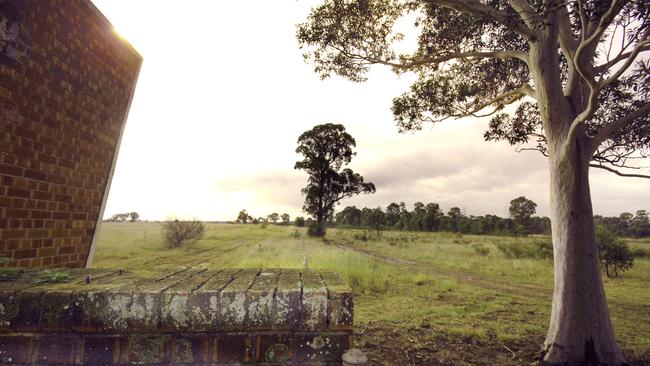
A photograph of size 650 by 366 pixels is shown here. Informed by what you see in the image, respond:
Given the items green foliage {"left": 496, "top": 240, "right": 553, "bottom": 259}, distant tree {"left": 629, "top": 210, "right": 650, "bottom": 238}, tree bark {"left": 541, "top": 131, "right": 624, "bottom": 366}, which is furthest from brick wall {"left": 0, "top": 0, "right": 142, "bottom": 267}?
distant tree {"left": 629, "top": 210, "right": 650, "bottom": 238}

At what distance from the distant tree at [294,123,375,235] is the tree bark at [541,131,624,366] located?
1184 inches

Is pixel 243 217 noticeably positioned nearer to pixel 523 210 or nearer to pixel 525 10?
pixel 523 210

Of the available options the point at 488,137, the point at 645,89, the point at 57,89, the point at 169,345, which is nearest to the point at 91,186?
the point at 57,89

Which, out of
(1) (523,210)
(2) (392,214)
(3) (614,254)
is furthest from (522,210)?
(3) (614,254)

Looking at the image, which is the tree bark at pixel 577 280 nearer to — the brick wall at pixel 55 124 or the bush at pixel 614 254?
the brick wall at pixel 55 124

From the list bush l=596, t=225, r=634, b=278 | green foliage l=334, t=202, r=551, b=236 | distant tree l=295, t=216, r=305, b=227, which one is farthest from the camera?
distant tree l=295, t=216, r=305, b=227

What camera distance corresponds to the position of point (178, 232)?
25.2m

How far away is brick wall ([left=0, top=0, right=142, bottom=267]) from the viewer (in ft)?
10.0

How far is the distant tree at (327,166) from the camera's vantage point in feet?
116

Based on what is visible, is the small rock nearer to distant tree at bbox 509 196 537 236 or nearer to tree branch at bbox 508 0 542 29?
tree branch at bbox 508 0 542 29

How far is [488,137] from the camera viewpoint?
1009 centimetres

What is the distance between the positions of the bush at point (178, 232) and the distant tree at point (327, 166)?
498 inches

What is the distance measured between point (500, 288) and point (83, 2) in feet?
43.1

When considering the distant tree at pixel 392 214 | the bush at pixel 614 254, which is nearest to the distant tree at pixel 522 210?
the distant tree at pixel 392 214
